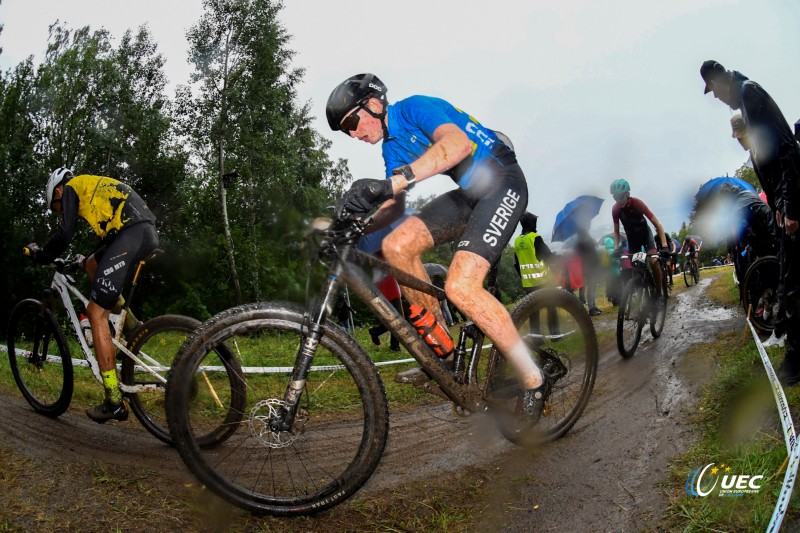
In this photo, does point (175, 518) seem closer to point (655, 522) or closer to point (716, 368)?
point (655, 522)

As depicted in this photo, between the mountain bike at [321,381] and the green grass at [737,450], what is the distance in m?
1.03

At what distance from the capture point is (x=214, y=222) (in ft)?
99.6

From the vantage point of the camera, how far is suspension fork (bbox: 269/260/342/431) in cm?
286

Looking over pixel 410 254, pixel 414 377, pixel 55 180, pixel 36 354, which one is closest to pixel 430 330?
pixel 414 377

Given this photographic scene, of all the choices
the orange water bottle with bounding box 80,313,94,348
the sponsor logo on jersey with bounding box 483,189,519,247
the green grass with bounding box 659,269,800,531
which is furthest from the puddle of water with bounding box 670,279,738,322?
the orange water bottle with bounding box 80,313,94,348

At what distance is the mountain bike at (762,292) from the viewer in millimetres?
5910

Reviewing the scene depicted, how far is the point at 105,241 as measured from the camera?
4.67 metres

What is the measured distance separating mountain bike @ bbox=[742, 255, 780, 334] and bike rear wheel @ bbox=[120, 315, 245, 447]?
5817mm

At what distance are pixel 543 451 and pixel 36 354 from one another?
5129mm

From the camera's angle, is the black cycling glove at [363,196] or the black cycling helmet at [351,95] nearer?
the black cycling glove at [363,196]

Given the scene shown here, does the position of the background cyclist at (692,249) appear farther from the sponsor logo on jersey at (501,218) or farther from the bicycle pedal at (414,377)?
the bicycle pedal at (414,377)

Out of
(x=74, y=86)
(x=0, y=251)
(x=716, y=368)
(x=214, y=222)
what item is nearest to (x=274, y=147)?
(x=214, y=222)

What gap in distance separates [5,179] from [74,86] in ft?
24.1

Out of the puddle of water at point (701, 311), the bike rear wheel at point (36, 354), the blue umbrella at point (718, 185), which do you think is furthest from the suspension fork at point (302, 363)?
the puddle of water at point (701, 311)
